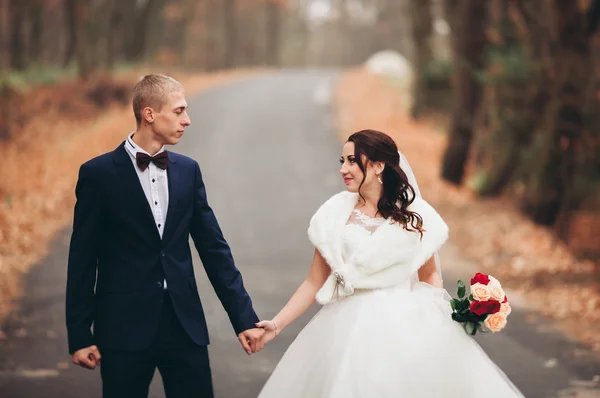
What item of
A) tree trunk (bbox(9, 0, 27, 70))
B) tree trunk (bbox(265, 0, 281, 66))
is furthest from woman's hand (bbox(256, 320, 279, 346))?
tree trunk (bbox(265, 0, 281, 66))

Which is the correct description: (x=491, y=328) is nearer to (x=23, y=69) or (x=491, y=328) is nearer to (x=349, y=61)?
(x=23, y=69)

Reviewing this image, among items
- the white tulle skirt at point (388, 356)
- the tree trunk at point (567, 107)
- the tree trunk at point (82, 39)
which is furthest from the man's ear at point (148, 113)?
the tree trunk at point (82, 39)

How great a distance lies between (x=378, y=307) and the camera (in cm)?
473

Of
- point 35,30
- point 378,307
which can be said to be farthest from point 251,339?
point 35,30

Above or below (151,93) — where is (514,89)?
below

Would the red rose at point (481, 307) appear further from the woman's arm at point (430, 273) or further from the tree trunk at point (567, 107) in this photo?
the tree trunk at point (567, 107)

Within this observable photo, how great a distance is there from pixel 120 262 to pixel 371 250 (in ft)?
4.28

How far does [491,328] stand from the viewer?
4.72 metres

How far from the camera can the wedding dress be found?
454 cm

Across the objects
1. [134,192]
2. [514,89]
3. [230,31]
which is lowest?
[134,192]

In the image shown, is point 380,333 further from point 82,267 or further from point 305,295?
point 82,267

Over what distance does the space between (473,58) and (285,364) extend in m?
14.0

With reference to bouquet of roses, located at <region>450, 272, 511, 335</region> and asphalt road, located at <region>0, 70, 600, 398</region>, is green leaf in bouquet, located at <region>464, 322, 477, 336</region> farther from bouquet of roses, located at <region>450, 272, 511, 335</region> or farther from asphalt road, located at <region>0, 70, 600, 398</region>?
asphalt road, located at <region>0, 70, 600, 398</region>

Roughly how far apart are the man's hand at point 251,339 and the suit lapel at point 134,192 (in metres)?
0.76
